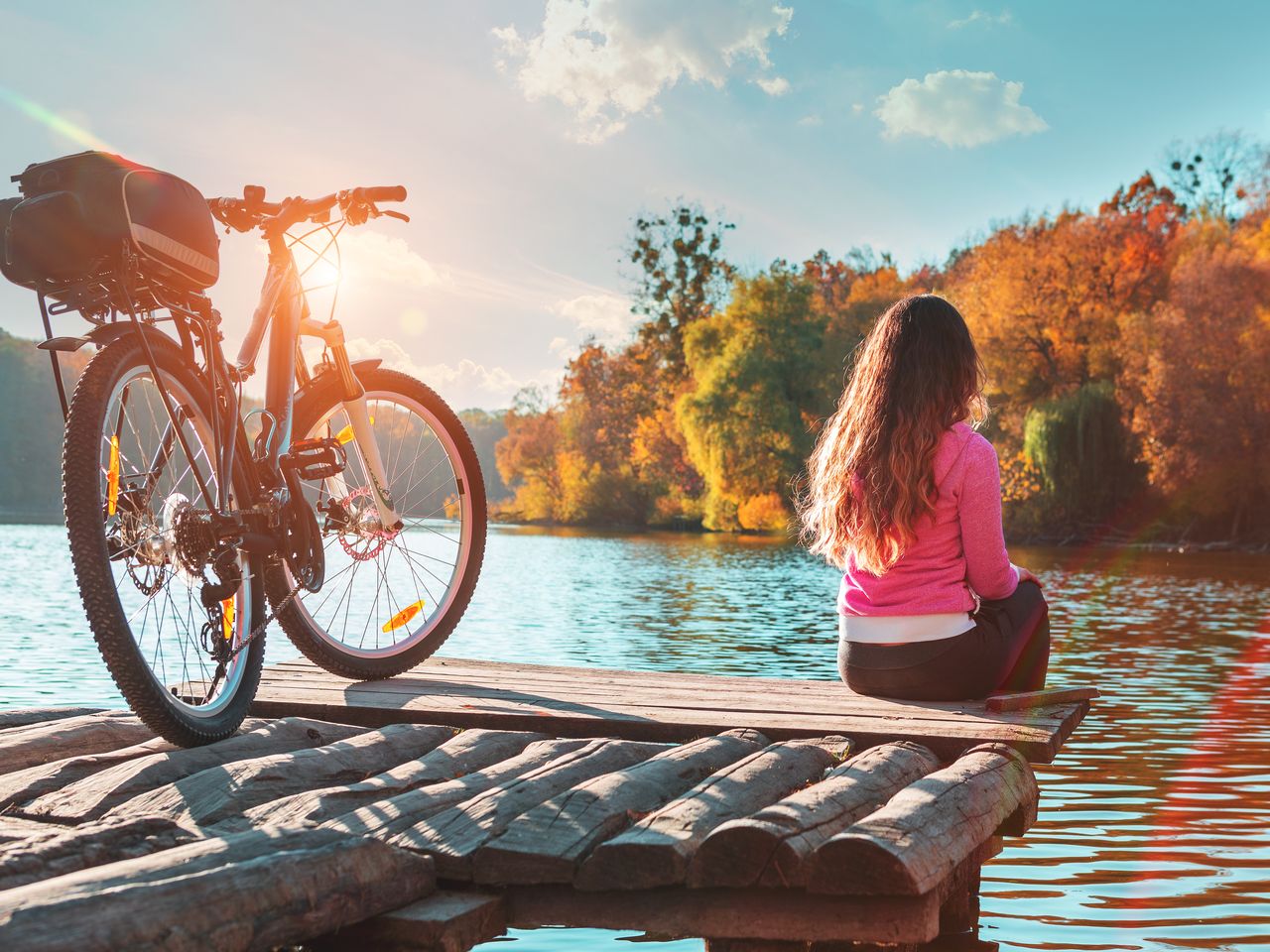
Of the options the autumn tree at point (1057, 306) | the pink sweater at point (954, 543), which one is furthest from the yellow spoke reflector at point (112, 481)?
the autumn tree at point (1057, 306)

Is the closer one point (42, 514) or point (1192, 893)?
point (1192, 893)

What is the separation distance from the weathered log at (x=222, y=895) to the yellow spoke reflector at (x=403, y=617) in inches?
83.4

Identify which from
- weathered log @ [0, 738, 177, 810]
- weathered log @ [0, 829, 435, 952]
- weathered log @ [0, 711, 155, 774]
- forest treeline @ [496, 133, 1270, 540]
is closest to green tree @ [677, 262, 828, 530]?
forest treeline @ [496, 133, 1270, 540]

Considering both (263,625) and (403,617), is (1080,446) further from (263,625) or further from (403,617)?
(263,625)

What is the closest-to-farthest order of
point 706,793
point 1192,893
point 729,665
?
point 706,793 → point 1192,893 → point 729,665

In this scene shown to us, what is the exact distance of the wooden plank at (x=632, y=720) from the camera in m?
3.39

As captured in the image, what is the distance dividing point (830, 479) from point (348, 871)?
231 centimetres

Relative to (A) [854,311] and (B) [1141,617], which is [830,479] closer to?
(B) [1141,617]

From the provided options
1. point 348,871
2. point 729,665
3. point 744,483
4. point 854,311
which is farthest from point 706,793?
point 854,311

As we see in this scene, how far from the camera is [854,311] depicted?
143 feet

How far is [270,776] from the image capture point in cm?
288

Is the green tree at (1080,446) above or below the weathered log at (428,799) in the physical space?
above

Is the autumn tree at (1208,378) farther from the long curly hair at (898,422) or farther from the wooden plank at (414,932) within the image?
the wooden plank at (414,932)

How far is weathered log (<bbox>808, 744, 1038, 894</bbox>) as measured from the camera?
2.25 meters
